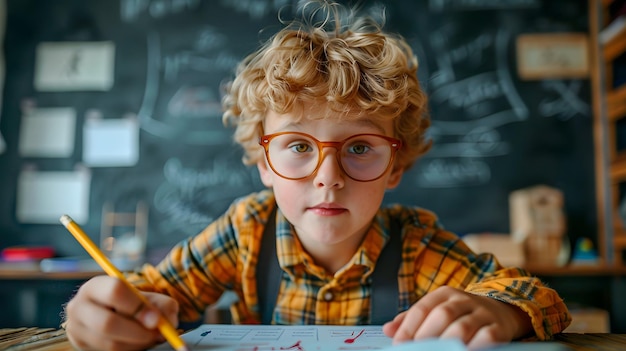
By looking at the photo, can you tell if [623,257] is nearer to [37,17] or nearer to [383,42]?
[383,42]

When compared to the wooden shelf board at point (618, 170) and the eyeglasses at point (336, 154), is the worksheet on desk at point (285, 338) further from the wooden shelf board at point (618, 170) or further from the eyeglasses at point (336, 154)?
the wooden shelf board at point (618, 170)

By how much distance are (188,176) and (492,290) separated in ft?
5.78

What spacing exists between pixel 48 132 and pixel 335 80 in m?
1.96

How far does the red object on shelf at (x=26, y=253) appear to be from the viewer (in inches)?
75.9

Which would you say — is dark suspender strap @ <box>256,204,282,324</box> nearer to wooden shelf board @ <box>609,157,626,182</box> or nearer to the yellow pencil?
the yellow pencil

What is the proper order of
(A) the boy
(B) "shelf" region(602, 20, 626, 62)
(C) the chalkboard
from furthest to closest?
(C) the chalkboard
(B) "shelf" region(602, 20, 626, 62)
(A) the boy

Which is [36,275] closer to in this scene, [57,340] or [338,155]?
[57,340]

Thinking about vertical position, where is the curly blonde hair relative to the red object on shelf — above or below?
above

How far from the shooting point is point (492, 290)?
57 centimetres

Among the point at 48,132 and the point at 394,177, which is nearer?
the point at 394,177

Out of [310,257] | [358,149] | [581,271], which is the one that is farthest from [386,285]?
[581,271]

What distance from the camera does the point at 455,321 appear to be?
17.1 inches

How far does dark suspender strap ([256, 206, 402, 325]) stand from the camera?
0.75 metres

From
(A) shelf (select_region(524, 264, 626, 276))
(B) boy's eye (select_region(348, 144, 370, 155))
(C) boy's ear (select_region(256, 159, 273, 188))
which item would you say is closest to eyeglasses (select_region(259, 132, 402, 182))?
(B) boy's eye (select_region(348, 144, 370, 155))
